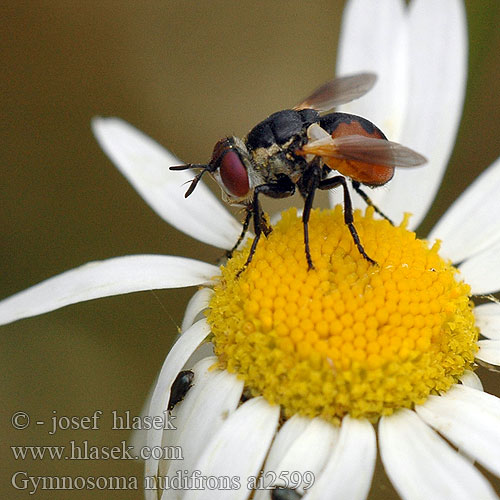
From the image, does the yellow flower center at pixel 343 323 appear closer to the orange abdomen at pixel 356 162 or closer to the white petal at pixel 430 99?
the orange abdomen at pixel 356 162

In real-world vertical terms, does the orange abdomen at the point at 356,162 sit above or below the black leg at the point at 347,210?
above

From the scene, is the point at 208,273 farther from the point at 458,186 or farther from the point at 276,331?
the point at 458,186

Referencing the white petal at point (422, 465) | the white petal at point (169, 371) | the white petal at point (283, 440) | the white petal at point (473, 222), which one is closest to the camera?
the white petal at point (422, 465)

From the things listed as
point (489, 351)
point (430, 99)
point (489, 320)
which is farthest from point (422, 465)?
point (430, 99)

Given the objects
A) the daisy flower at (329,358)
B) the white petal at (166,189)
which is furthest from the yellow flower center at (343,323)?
the white petal at (166,189)

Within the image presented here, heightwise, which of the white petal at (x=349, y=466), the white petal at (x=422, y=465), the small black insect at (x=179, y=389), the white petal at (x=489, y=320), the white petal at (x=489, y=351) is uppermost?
the white petal at (x=489, y=320)

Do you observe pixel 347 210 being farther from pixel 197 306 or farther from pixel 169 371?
pixel 169 371
